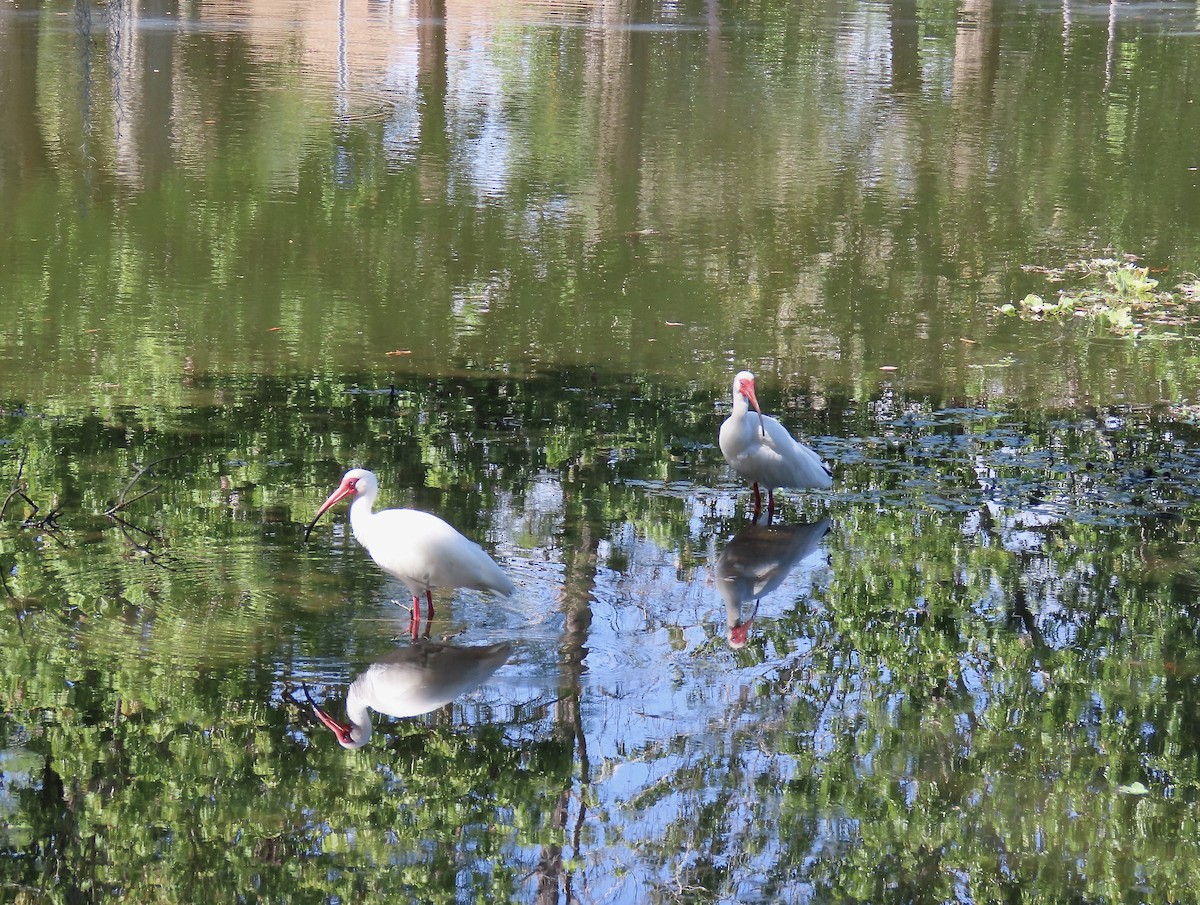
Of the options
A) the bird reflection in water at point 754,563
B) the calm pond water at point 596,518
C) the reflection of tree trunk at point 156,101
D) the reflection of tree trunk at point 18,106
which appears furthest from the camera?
the reflection of tree trunk at point 156,101

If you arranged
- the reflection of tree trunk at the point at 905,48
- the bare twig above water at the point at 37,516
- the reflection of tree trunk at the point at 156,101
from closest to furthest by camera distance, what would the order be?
the bare twig above water at the point at 37,516 < the reflection of tree trunk at the point at 156,101 < the reflection of tree trunk at the point at 905,48

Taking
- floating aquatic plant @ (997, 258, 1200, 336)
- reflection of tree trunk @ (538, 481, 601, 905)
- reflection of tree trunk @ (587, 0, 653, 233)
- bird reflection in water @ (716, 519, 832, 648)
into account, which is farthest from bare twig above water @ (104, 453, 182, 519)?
reflection of tree trunk @ (587, 0, 653, 233)

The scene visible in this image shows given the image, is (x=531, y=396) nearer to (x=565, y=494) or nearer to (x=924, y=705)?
(x=565, y=494)

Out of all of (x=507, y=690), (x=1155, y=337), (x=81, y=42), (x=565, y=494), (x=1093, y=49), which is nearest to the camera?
(x=507, y=690)

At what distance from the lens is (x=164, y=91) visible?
2292 cm

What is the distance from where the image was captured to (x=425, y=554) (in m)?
7.36

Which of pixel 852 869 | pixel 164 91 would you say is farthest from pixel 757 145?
pixel 852 869

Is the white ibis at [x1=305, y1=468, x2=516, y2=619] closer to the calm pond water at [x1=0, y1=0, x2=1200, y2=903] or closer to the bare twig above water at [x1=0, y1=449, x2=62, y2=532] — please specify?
the calm pond water at [x1=0, y1=0, x2=1200, y2=903]

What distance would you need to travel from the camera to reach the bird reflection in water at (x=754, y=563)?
313 inches

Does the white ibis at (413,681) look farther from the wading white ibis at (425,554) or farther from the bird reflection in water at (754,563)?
the bird reflection in water at (754,563)

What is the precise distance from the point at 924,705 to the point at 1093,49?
26738mm

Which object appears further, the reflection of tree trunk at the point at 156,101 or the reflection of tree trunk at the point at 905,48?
the reflection of tree trunk at the point at 905,48

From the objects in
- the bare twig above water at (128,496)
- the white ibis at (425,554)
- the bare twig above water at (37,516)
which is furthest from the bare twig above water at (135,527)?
the white ibis at (425,554)

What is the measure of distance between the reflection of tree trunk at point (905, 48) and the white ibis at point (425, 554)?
1993cm
